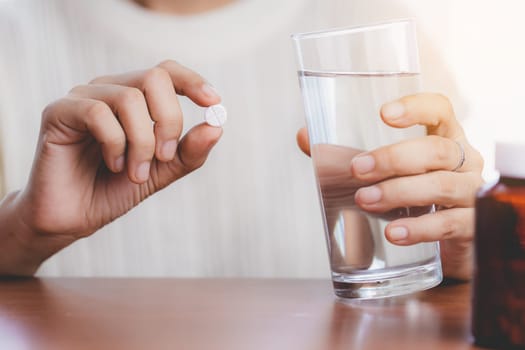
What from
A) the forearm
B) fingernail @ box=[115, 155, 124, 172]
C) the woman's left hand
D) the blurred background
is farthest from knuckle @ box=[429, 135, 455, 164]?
the blurred background

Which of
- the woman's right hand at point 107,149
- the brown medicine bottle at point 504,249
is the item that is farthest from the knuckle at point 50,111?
the brown medicine bottle at point 504,249

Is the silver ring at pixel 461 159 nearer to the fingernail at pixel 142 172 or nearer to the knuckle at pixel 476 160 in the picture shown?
the knuckle at pixel 476 160

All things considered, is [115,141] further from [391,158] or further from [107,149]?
[391,158]

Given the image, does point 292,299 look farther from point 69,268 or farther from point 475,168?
point 69,268

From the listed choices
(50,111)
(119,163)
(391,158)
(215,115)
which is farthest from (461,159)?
(50,111)

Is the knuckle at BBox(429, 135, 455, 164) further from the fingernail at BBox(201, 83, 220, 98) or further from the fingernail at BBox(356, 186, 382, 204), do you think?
the fingernail at BBox(201, 83, 220, 98)

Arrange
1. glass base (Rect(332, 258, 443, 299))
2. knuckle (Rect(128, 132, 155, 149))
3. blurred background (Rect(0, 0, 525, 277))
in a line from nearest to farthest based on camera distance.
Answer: glass base (Rect(332, 258, 443, 299)), knuckle (Rect(128, 132, 155, 149)), blurred background (Rect(0, 0, 525, 277))
